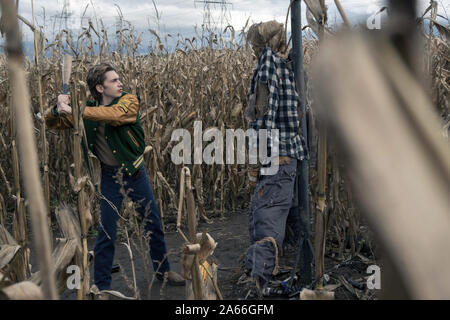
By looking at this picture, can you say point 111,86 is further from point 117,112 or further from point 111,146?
point 111,146

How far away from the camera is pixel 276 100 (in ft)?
8.57

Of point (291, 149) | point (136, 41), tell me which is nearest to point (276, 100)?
point (291, 149)

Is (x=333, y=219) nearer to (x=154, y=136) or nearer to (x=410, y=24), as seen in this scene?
(x=154, y=136)

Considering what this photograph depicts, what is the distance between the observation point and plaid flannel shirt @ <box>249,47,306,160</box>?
2.61 meters

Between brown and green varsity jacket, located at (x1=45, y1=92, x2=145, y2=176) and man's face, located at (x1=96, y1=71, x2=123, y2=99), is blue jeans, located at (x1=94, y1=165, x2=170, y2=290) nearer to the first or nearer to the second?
brown and green varsity jacket, located at (x1=45, y1=92, x2=145, y2=176)

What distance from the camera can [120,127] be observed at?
2.87 meters

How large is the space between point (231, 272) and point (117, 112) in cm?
148

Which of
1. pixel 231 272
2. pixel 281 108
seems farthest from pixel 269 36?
pixel 231 272

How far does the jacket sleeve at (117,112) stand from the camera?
8.69ft

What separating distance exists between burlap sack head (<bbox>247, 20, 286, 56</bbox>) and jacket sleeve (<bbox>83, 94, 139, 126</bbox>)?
36.0 inches

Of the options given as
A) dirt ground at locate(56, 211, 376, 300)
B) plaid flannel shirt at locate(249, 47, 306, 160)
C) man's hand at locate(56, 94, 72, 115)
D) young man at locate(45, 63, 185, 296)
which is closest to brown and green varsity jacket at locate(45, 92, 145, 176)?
young man at locate(45, 63, 185, 296)

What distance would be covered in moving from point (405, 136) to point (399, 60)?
0.04m

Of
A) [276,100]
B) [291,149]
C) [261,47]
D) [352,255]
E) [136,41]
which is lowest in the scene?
[352,255]

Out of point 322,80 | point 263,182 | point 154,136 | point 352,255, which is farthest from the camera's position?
point 154,136
